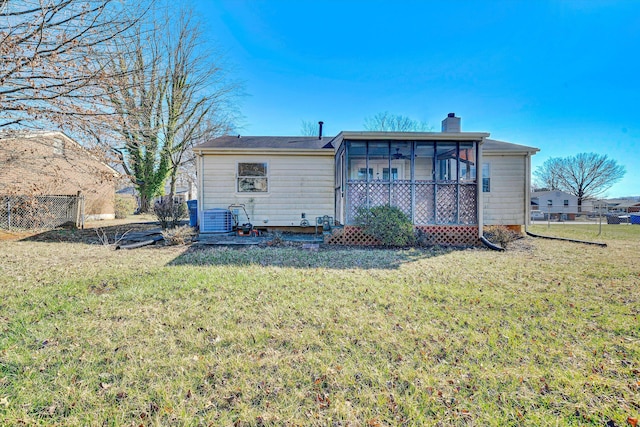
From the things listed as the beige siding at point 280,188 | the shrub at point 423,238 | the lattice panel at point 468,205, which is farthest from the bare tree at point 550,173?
the beige siding at point 280,188

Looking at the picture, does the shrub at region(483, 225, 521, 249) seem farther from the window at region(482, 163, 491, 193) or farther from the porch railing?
the window at region(482, 163, 491, 193)

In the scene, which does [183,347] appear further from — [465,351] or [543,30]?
[543,30]

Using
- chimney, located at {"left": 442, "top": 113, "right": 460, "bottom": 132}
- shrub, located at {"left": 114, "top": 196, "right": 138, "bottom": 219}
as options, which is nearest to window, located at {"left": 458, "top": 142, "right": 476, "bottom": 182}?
chimney, located at {"left": 442, "top": 113, "right": 460, "bottom": 132}

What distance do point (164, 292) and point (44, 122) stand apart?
14.9 ft

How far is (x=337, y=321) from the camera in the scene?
316 centimetres

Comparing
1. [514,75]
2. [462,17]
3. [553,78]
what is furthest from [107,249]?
[553,78]

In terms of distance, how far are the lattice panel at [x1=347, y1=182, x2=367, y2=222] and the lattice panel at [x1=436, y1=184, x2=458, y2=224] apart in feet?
7.27

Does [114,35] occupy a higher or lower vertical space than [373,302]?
higher

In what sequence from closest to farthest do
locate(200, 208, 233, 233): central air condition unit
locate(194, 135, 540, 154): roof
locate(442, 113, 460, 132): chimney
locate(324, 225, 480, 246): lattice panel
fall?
1. locate(194, 135, 540, 154): roof
2. locate(324, 225, 480, 246): lattice panel
3. locate(200, 208, 233, 233): central air condition unit
4. locate(442, 113, 460, 132): chimney

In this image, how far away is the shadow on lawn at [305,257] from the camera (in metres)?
5.89

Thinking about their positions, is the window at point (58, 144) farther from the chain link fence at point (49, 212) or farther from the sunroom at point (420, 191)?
the sunroom at point (420, 191)

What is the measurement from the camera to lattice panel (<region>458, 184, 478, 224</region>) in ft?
28.3

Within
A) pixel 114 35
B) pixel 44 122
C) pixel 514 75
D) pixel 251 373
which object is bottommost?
pixel 251 373

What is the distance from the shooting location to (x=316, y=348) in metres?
2.60
